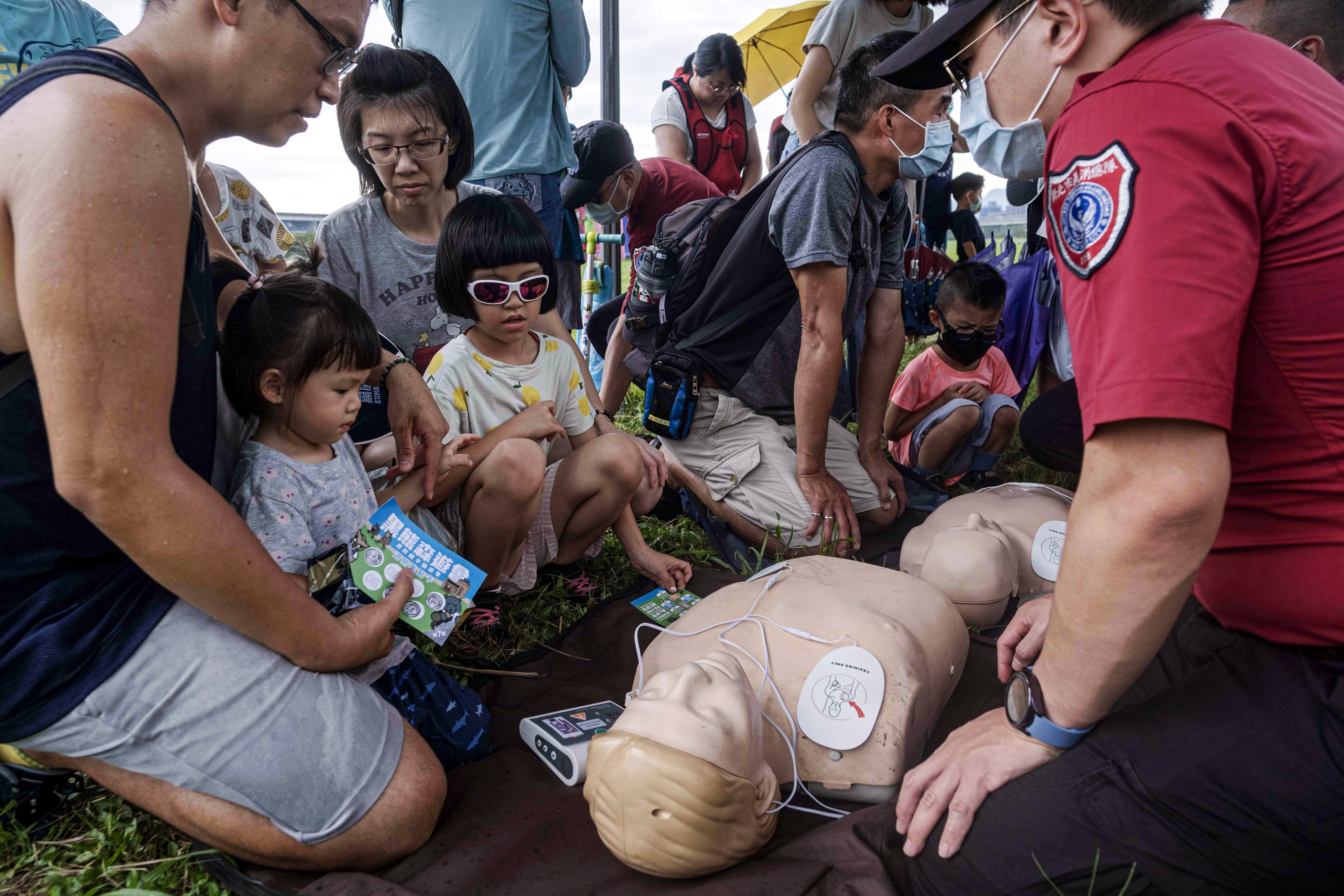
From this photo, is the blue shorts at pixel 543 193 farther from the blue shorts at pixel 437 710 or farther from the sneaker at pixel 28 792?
the sneaker at pixel 28 792

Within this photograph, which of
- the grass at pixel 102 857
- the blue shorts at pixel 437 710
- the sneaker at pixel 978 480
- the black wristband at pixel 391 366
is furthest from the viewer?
the sneaker at pixel 978 480

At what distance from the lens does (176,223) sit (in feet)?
3.98

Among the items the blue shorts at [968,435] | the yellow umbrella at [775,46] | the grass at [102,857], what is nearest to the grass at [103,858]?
the grass at [102,857]

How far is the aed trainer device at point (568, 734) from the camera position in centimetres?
165

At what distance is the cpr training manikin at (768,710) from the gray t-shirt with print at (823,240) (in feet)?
3.67

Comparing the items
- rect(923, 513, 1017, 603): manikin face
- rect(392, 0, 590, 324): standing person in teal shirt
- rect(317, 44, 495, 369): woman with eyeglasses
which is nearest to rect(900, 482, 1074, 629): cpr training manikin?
rect(923, 513, 1017, 603): manikin face

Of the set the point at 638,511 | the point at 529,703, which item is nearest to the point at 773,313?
the point at 638,511

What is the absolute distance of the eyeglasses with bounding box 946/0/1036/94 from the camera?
1.40 meters

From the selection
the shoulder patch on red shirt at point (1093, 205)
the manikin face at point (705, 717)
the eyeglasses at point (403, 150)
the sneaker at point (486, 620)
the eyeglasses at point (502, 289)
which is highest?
the shoulder patch on red shirt at point (1093, 205)

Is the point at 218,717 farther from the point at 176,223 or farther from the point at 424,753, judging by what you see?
the point at 176,223

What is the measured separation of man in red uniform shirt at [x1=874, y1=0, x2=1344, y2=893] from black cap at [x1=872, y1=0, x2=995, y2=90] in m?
0.18

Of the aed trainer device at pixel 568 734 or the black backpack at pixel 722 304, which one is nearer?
the aed trainer device at pixel 568 734

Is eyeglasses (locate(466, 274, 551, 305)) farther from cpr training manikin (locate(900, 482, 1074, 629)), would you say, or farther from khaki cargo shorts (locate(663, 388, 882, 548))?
cpr training manikin (locate(900, 482, 1074, 629))

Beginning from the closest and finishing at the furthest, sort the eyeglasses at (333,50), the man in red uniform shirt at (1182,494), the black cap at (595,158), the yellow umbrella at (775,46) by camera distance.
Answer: the man in red uniform shirt at (1182,494) → the eyeglasses at (333,50) → the black cap at (595,158) → the yellow umbrella at (775,46)
